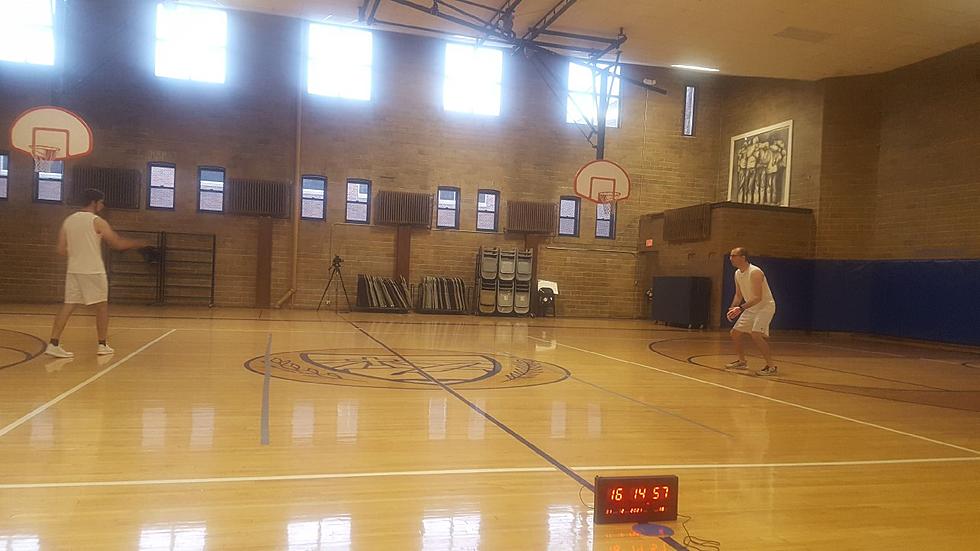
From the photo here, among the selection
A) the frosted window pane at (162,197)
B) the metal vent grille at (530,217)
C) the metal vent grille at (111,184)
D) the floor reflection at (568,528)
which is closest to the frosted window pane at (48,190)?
the metal vent grille at (111,184)

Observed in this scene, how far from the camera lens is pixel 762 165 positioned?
54.0 ft

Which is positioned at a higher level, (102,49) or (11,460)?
(102,49)

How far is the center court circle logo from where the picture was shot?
19.6 ft

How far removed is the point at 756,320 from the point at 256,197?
11.7 meters

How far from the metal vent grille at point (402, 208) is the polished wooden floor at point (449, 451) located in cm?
819

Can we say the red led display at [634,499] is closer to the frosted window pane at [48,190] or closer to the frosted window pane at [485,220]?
the frosted window pane at [485,220]

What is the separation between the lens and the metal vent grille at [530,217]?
1673 centimetres

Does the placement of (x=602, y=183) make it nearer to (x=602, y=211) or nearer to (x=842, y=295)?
(x=602, y=211)

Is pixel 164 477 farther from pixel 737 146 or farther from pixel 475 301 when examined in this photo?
pixel 737 146

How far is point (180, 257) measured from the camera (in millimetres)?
14898

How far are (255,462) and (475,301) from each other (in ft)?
43.4

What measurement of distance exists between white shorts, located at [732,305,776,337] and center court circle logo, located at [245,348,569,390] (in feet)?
7.61

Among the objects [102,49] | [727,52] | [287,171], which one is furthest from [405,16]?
[102,49]

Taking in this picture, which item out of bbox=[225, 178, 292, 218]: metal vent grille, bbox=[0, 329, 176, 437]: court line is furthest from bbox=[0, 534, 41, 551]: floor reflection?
bbox=[225, 178, 292, 218]: metal vent grille
